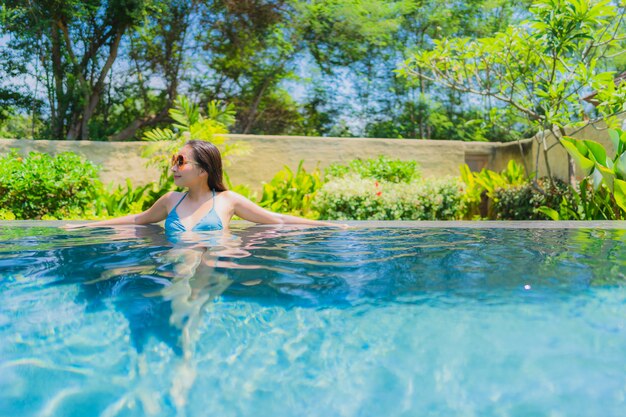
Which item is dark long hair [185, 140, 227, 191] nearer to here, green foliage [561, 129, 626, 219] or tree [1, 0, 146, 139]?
green foliage [561, 129, 626, 219]

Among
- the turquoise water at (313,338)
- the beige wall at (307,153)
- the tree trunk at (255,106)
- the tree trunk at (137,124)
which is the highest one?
the tree trunk at (255,106)

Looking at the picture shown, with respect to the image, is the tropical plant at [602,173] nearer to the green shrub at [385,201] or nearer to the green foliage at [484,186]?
the green shrub at [385,201]

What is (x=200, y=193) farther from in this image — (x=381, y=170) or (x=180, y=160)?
(x=381, y=170)

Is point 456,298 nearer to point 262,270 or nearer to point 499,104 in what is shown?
point 262,270

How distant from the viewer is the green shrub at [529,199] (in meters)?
8.29

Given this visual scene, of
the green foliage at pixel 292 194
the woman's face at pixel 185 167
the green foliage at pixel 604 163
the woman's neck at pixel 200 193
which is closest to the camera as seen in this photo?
the woman's face at pixel 185 167

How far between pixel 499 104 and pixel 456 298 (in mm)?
17181

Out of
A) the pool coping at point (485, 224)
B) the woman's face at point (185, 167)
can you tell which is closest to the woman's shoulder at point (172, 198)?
the woman's face at point (185, 167)

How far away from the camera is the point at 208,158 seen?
438cm

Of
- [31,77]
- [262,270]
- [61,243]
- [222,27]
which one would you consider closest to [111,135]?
[31,77]

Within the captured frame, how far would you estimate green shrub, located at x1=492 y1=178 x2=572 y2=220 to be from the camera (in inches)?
326

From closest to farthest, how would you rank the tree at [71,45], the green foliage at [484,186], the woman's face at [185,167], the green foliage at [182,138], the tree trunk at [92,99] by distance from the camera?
the woman's face at [185,167] < the green foliage at [182,138] < the green foliage at [484,186] < the tree at [71,45] < the tree trunk at [92,99]

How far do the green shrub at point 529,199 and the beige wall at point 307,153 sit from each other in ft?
3.07

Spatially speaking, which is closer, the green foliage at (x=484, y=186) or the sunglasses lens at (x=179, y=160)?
the sunglasses lens at (x=179, y=160)
